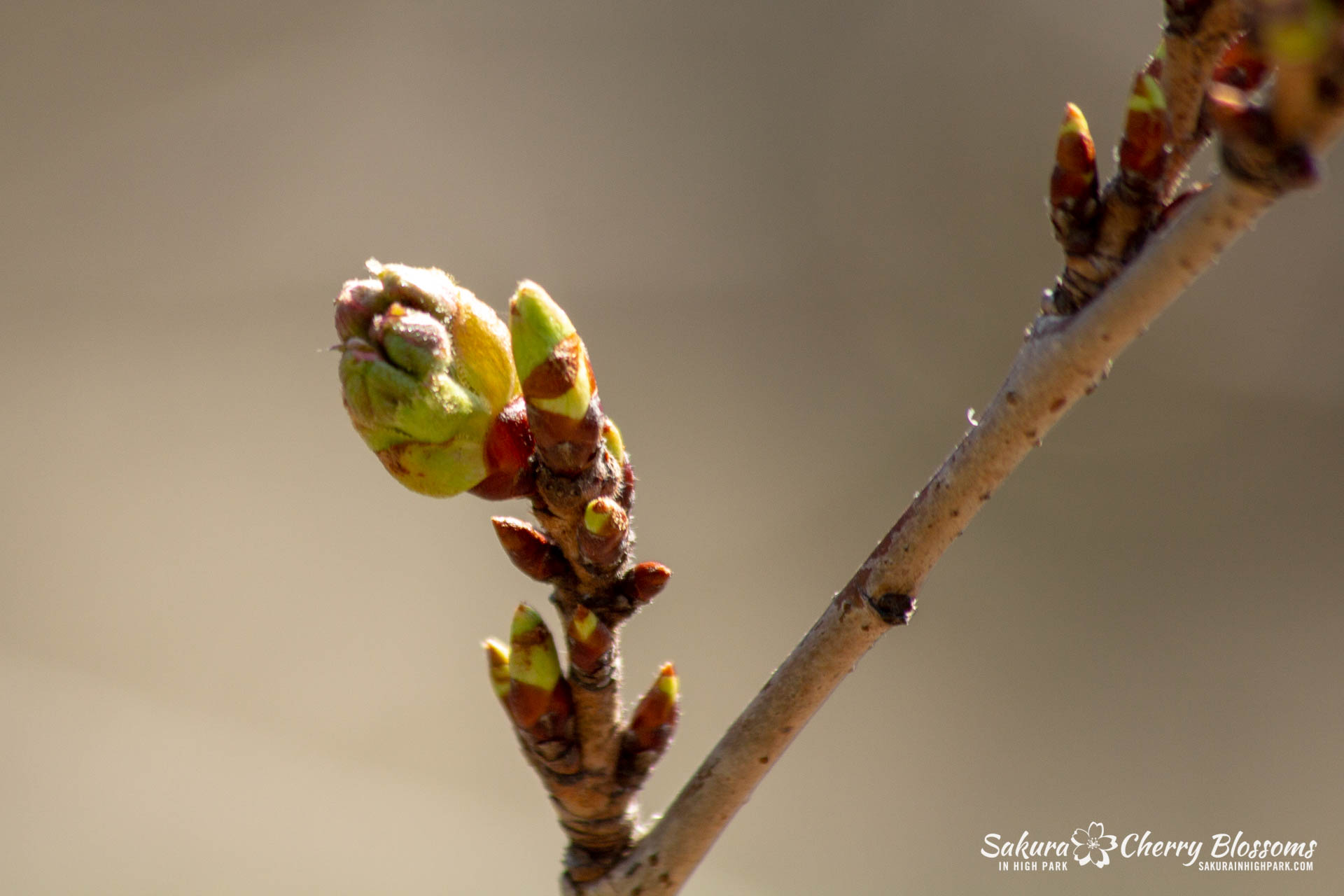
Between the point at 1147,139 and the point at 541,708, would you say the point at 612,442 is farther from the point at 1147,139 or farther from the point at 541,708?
the point at 1147,139

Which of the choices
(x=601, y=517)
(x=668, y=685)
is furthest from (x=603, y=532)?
(x=668, y=685)

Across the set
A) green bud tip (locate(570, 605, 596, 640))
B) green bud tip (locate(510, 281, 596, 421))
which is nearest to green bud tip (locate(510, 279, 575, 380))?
green bud tip (locate(510, 281, 596, 421))

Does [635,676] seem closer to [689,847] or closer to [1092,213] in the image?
[689,847]

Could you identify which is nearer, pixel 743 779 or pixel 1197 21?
pixel 1197 21

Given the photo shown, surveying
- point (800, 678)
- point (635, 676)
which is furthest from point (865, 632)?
point (635, 676)

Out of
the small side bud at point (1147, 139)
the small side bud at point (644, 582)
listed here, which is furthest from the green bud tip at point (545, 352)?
the small side bud at point (1147, 139)

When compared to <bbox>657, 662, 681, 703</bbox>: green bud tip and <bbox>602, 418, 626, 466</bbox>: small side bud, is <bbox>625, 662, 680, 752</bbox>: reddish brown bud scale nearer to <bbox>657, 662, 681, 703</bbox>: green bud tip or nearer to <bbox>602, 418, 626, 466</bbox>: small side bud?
<bbox>657, 662, 681, 703</bbox>: green bud tip

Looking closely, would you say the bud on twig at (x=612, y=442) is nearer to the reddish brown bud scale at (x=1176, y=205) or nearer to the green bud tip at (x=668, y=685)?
the green bud tip at (x=668, y=685)
